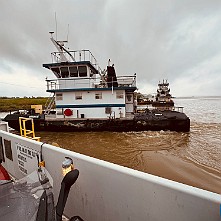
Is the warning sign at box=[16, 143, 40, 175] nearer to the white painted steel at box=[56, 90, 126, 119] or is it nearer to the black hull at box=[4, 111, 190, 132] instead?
the black hull at box=[4, 111, 190, 132]

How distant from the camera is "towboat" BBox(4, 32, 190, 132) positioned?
11133 mm

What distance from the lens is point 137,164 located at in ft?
21.1

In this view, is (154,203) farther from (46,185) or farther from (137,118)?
(137,118)

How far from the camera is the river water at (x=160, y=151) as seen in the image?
5457 mm

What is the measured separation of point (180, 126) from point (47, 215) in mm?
10841

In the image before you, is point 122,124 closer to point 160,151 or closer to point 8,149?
point 160,151

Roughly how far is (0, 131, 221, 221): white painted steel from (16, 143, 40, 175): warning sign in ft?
1.27

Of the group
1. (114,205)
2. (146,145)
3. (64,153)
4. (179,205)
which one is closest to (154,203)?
(179,205)

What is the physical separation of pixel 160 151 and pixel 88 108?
6088mm

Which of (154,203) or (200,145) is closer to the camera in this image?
(154,203)

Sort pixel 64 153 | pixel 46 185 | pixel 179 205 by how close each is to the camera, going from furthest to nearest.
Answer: pixel 64 153 < pixel 46 185 < pixel 179 205

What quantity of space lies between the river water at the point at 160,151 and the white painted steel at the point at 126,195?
12.6 feet

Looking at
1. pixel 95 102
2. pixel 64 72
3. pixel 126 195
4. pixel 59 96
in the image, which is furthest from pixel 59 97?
pixel 126 195

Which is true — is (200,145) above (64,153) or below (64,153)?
below
